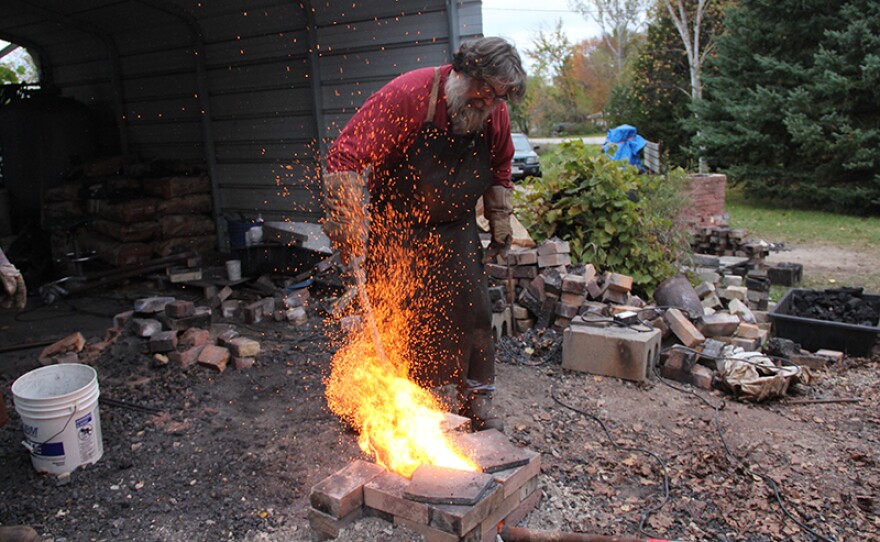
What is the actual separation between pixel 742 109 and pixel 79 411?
13949 mm

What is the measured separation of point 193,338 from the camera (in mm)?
5211

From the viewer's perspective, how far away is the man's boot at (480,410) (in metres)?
3.79

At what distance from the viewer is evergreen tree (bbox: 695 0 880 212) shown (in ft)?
40.1

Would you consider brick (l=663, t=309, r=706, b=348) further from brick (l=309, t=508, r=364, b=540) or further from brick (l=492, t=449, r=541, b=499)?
brick (l=309, t=508, r=364, b=540)

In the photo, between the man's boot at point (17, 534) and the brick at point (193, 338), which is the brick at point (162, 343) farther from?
the man's boot at point (17, 534)

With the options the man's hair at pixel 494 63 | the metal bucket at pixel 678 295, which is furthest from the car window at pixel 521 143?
the man's hair at pixel 494 63

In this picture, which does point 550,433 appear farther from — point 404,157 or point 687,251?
point 687,251

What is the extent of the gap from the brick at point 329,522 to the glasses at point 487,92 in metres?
1.95

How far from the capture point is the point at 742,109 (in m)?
13.9

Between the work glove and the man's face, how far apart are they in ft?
7.15

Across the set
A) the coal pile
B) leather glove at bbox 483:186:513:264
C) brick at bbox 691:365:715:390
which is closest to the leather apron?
leather glove at bbox 483:186:513:264

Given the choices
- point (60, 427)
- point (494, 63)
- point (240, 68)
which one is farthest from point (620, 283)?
point (240, 68)

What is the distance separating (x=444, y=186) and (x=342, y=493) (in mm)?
1584

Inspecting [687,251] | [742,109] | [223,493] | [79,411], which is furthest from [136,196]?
[742,109]
